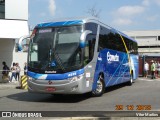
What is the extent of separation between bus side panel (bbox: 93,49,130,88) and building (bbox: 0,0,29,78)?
909cm

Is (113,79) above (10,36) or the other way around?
the other way around

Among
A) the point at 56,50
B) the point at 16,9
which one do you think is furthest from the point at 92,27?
the point at 16,9

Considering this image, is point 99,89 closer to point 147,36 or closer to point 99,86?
point 99,86

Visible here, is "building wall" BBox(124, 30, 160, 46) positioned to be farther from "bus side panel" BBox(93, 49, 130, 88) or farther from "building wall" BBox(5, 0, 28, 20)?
"bus side panel" BBox(93, 49, 130, 88)

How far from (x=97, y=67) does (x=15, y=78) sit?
1202 centimetres

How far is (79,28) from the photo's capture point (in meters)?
14.1

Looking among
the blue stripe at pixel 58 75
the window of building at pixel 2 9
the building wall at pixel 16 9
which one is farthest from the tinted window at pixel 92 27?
the window of building at pixel 2 9

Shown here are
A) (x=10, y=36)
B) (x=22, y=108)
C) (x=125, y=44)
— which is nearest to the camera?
(x=22, y=108)

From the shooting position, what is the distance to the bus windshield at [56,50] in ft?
44.6

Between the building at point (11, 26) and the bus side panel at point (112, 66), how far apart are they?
909 centimetres

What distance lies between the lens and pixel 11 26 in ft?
85.7

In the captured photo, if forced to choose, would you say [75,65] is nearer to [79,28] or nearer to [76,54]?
[76,54]

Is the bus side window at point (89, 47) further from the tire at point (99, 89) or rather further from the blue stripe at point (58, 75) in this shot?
the tire at point (99, 89)

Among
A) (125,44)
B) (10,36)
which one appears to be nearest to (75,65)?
(125,44)
